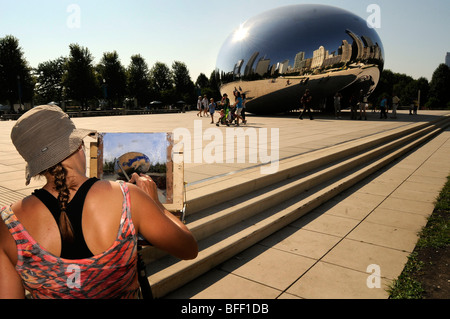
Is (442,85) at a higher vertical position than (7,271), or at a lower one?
higher

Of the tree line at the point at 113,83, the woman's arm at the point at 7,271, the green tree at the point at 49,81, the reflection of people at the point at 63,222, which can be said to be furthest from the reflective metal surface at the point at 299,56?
the green tree at the point at 49,81

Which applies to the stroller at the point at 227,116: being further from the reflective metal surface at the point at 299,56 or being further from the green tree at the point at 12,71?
the green tree at the point at 12,71

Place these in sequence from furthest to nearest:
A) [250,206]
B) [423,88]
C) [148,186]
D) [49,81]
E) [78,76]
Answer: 1. [49,81]
2. [423,88]
3. [78,76]
4. [250,206]
5. [148,186]

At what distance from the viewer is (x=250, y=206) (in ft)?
16.3

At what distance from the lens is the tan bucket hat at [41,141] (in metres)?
1.35

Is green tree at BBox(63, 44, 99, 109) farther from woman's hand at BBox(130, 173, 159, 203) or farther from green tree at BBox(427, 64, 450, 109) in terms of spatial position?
green tree at BBox(427, 64, 450, 109)

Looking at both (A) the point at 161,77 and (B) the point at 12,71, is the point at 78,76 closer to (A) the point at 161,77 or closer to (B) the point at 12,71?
(B) the point at 12,71

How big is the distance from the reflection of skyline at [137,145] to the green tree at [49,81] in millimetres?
99496

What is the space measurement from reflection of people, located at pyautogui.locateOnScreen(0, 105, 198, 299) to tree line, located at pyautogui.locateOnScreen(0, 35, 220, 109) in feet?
154

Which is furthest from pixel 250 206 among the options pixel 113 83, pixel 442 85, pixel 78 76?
pixel 442 85

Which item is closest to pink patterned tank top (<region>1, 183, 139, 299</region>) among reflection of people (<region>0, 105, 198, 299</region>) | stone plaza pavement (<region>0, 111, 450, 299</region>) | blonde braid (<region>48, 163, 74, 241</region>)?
reflection of people (<region>0, 105, 198, 299</region>)

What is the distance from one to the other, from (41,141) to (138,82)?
75.9 metres
